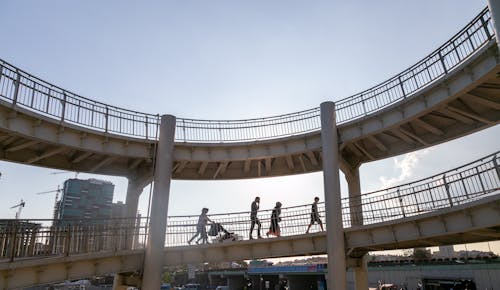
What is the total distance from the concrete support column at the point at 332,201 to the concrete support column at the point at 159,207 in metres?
7.90

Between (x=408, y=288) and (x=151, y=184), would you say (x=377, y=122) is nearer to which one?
(x=151, y=184)

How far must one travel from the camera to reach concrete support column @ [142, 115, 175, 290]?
54.2 ft

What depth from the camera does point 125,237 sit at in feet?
54.0

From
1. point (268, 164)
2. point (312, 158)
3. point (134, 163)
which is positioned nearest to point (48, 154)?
point (134, 163)

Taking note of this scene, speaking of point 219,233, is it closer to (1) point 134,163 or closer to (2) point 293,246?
(2) point 293,246

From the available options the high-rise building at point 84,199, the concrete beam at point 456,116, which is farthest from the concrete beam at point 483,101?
the high-rise building at point 84,199

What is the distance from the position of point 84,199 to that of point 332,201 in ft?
350

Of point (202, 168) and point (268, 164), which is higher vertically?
point (268, 164)

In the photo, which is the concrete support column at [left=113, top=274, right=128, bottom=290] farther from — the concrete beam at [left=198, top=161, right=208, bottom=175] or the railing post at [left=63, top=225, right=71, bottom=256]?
the concrete beam at [left=198, top=161, right=208, bottom=175]

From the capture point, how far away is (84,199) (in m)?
108

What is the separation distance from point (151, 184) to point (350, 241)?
34.5 feet

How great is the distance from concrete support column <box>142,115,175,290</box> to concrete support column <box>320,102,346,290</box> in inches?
311

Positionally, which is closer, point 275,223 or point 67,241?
point 67,241

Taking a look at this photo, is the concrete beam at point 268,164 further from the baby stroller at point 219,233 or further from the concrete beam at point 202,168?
the baby stroller at point 219,233
